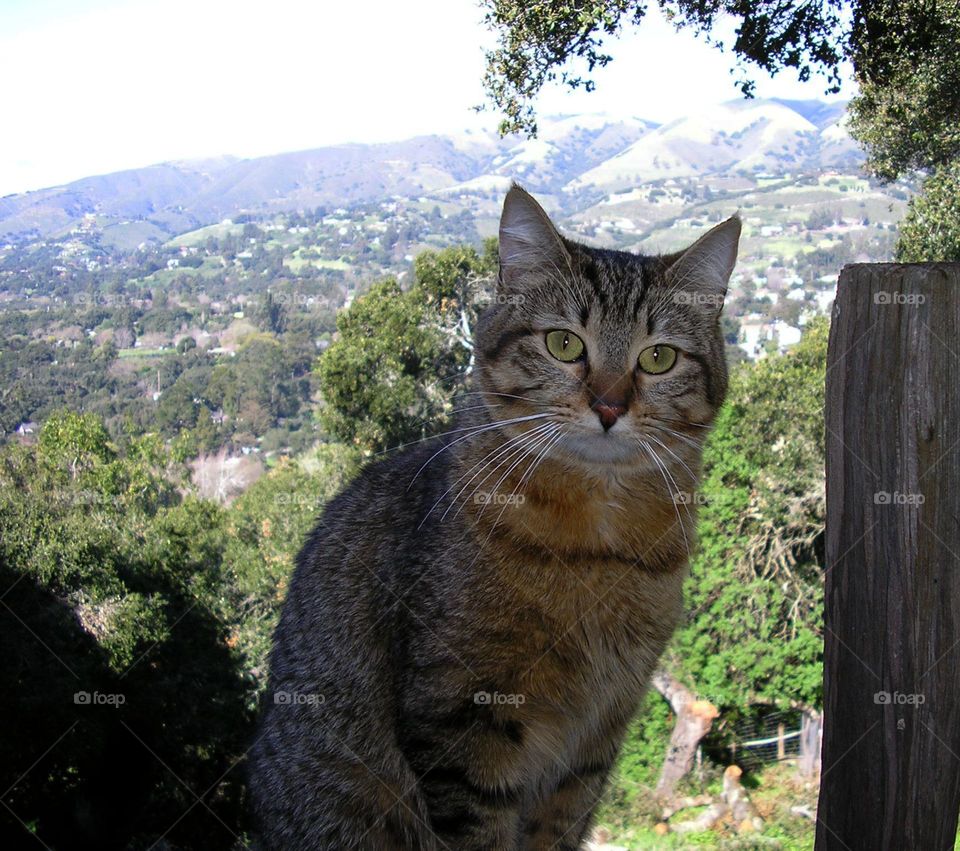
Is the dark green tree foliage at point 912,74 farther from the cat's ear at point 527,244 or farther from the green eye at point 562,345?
the green eye at point 562,345

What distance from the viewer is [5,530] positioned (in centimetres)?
545

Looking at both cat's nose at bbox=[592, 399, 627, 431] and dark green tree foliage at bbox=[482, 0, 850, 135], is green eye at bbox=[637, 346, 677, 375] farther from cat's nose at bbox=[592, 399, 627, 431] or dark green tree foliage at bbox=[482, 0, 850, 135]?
dark green tree foliage at bbox=[482, 0, 850, 135]

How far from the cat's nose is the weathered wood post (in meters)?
0.53

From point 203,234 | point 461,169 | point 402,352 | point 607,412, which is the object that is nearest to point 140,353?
point 402,352

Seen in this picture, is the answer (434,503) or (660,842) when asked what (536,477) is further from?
(660,842)

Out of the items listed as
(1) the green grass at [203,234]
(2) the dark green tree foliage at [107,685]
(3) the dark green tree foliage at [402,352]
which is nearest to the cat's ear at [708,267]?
(2) the dark green tree foliage at [107,685]

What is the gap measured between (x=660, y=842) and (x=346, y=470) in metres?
4.12

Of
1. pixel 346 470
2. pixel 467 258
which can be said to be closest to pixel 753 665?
pixel 346 470

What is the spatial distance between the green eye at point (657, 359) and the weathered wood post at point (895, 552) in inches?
24.5

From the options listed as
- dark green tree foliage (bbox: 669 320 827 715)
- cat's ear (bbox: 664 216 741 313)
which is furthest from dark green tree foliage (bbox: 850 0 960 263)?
cat's ear (bbox: 664 216 741 313)

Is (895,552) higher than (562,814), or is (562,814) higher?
(895,552)

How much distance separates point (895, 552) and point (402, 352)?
6.28 meters

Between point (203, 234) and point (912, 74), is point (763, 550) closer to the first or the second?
point (912, 74)

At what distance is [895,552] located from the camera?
1550 millimetres
